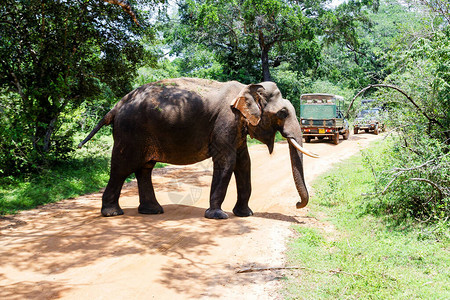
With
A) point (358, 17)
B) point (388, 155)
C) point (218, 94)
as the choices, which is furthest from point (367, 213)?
point (358, 17)

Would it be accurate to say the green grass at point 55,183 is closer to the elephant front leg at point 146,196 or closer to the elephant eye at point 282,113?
the elephant front leg at point 146,196

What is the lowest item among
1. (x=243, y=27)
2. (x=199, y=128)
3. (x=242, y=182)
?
(x=242, y=182)

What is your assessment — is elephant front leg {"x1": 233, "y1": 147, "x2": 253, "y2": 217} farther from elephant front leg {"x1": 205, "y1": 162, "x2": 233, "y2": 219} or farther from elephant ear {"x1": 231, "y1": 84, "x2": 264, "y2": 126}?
elephant ear {"x1": 231, "y1": 84, "x2": 264, "y2": 126}

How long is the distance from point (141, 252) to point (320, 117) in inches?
739

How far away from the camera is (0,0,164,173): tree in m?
11.0

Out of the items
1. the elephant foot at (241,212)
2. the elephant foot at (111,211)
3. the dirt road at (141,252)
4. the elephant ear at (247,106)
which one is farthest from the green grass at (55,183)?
the elephant ear at (247,106)

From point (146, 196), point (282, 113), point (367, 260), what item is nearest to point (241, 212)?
point (146, 196)

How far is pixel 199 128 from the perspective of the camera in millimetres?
7520

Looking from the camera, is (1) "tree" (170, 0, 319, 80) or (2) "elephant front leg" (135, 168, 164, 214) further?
(1) "tree" (170, 0, 319, 80)

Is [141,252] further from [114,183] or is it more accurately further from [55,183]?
[55,183]

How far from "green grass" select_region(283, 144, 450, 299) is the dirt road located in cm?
42

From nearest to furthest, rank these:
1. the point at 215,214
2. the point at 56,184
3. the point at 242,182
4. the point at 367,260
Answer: the point at 367,260 → the point at 215,214 → the point at 242,182 → the point at 56,184

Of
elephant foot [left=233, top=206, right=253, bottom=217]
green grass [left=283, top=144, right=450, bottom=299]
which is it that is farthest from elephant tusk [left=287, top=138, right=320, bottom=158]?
elephant foot [left=233, top=206, right=253, bottom=217]

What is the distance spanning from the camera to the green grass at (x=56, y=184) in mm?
9266
